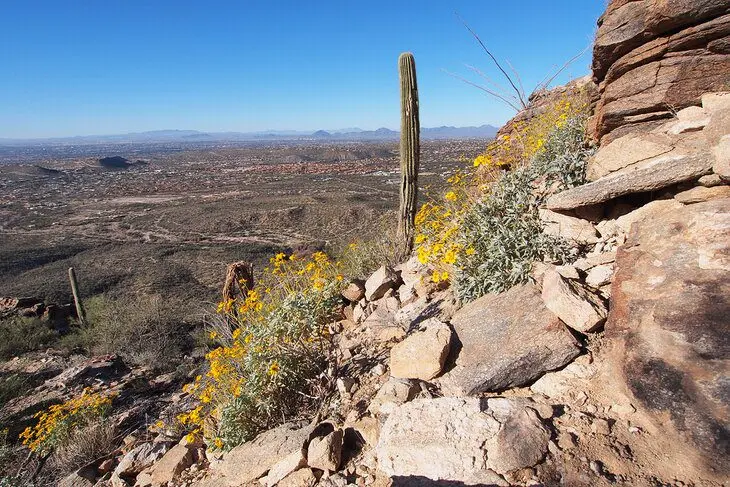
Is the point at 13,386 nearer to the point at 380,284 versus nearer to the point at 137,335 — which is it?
the point at 137,335

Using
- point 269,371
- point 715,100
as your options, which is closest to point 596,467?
point 269,371

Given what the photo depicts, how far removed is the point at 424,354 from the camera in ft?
8.17

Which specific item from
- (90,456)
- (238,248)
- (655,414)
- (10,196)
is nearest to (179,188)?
(10,196)

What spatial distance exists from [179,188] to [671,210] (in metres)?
57.6

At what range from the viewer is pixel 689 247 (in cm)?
201

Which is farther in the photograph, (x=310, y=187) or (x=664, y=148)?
(x=310, y=187)

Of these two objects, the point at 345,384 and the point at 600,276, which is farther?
the point at 345,384

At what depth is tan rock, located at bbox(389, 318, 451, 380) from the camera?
244cm

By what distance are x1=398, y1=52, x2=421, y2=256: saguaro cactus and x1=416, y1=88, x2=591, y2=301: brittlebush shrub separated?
5.83ft

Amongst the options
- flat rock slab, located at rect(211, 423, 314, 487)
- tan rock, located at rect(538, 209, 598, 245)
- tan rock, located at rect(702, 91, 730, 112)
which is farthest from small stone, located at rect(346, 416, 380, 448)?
Result: tan rock, located at rect(702, 91, 730, 112)

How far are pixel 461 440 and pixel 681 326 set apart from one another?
1.06 metres

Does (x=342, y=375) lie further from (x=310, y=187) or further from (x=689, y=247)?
(x=310, y=187)

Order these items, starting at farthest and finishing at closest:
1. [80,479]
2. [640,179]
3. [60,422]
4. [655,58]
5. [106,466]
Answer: [60,422], [106,466], [80,479], [655,58], [640,179]

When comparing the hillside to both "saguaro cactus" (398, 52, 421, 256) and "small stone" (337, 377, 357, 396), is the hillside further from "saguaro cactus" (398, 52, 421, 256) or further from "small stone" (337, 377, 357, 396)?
"saguaro cactus" (398, 52, 421, 256)
